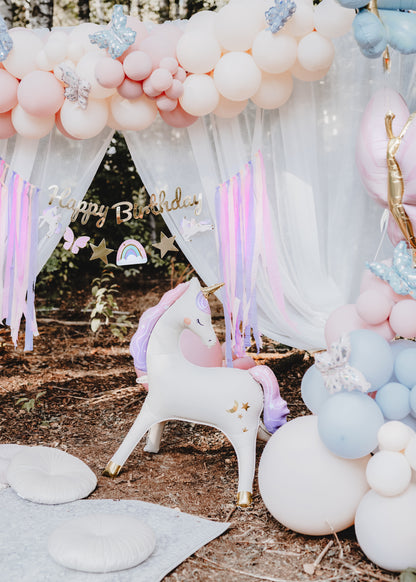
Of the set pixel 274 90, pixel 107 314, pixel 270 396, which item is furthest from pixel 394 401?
pixel 107 314

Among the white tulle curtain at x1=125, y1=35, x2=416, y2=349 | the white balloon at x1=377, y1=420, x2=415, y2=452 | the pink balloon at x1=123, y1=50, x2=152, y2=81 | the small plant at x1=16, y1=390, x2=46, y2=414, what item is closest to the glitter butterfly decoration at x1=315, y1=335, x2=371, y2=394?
the white balloon at x1=377, y1=420, x2=415, y2=452

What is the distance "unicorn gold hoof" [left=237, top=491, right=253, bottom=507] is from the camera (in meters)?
2.44

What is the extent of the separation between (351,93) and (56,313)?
3661 mm

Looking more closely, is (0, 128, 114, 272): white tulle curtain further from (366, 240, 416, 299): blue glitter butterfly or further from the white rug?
(366, 240, 416, 299): blue glitter butterfly

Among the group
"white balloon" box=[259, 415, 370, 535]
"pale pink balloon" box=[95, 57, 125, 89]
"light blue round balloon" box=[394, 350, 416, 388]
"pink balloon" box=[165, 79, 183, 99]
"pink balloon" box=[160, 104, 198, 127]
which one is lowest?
"white balloon" box=[259, 415, 370, 535]

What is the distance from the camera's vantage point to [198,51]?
2.67 metres

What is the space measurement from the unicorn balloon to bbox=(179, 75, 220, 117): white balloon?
0.75 meters

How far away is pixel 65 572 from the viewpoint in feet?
6.45

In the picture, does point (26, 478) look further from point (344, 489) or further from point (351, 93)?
point (351, 93)

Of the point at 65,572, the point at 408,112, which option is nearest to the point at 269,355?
the point at 408,112

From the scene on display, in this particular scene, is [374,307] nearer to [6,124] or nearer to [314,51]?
[314,51]

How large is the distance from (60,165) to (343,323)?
4.95ft

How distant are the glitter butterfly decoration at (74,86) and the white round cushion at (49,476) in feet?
4.85

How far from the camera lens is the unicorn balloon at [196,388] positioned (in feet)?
8.15
